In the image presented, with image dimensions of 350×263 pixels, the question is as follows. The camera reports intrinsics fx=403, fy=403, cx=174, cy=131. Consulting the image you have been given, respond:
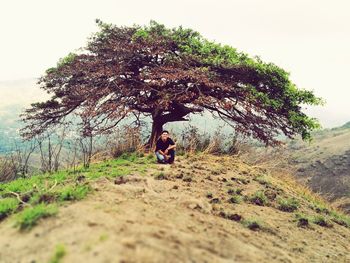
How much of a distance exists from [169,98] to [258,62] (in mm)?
3760

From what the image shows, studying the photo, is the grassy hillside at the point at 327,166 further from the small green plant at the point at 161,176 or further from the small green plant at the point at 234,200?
the small green plant at the point at 161,176

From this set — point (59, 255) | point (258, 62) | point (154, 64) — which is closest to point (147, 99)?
point (154, 64)

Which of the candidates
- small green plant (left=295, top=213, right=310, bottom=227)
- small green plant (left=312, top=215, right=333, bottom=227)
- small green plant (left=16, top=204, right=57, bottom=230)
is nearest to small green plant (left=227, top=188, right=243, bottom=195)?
small green plant (left=295, top=213, right=310, bottom=227)

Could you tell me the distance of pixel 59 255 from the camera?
14.0 feet

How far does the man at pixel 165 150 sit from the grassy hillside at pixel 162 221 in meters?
0.42

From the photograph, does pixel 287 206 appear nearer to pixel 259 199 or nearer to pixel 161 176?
pixel 259 199

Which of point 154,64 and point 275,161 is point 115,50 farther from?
point 275,161

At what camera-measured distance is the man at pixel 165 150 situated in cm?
1203

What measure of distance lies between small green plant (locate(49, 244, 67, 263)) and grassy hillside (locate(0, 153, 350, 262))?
1 centimetres

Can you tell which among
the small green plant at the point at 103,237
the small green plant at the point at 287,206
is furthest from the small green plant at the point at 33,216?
the small green plant at the point at 287,206

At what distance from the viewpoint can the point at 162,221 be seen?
5.62 m

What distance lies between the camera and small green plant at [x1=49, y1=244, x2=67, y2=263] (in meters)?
4.19

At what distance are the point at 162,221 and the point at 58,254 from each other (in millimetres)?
1713

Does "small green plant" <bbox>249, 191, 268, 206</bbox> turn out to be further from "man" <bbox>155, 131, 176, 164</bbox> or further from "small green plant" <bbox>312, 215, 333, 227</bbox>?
"man" <bbox>155, 131, 176, 164</bbox>
